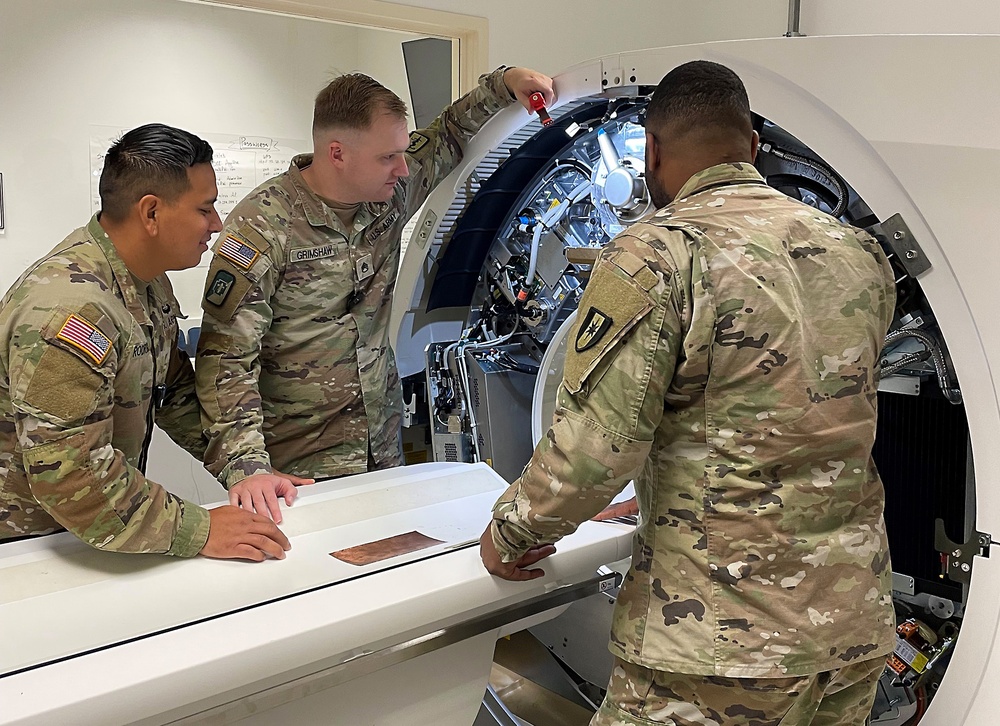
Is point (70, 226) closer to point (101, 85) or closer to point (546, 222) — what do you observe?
point (101, 85)

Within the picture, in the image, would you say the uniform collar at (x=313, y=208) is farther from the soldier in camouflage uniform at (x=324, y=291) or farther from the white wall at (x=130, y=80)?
the white wall at (x=130, y=80)

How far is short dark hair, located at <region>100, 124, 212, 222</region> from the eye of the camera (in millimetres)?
1644

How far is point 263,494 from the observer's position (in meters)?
1.88

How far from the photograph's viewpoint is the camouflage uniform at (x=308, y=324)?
2.08 m

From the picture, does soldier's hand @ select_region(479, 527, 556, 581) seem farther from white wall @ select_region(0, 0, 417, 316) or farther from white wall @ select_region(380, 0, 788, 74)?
white wall @ select_region(0, 0, 417, 316)

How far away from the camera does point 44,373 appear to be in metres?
1.44

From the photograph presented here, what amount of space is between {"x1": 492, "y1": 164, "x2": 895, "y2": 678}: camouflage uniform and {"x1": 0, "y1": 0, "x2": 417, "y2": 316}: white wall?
2.86 m

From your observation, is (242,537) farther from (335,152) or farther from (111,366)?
(335,152)

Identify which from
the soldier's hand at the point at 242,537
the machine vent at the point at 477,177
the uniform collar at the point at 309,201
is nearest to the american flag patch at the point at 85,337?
the soldier's hand at the point at 242,537

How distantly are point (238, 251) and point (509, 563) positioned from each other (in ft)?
3.60

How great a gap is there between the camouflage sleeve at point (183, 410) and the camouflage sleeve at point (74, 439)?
547mm

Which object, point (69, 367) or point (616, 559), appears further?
point (616, 559)

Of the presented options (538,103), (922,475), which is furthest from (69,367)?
(922,475)

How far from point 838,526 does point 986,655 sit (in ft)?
1.49
